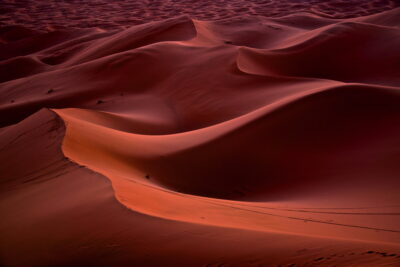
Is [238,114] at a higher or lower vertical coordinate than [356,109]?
lower

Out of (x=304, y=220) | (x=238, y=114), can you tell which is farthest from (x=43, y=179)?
(x=238, y=114)

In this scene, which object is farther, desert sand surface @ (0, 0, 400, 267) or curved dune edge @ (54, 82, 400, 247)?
curved dune edge @ (54, 82, 400, 247)

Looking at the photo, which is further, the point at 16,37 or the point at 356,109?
the point at 16,37

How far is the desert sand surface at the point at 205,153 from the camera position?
3.75ft

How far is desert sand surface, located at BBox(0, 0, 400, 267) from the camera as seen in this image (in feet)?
3.75

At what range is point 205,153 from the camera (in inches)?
84.1

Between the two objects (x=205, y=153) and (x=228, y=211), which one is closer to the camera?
(x=228, y=211)

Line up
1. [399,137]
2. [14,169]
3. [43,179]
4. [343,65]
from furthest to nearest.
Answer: [343,65], [399,137], [14,169], [43,179]

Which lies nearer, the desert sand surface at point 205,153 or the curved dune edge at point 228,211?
the desert sand surface at point 205,153

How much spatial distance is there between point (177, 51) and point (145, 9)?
4985 mm

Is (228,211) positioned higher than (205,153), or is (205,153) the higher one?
(228,211)

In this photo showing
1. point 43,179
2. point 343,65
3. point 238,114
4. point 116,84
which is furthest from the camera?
point 343,65

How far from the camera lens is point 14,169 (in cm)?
173

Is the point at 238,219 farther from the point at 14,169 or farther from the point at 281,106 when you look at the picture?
the point at 281,106
